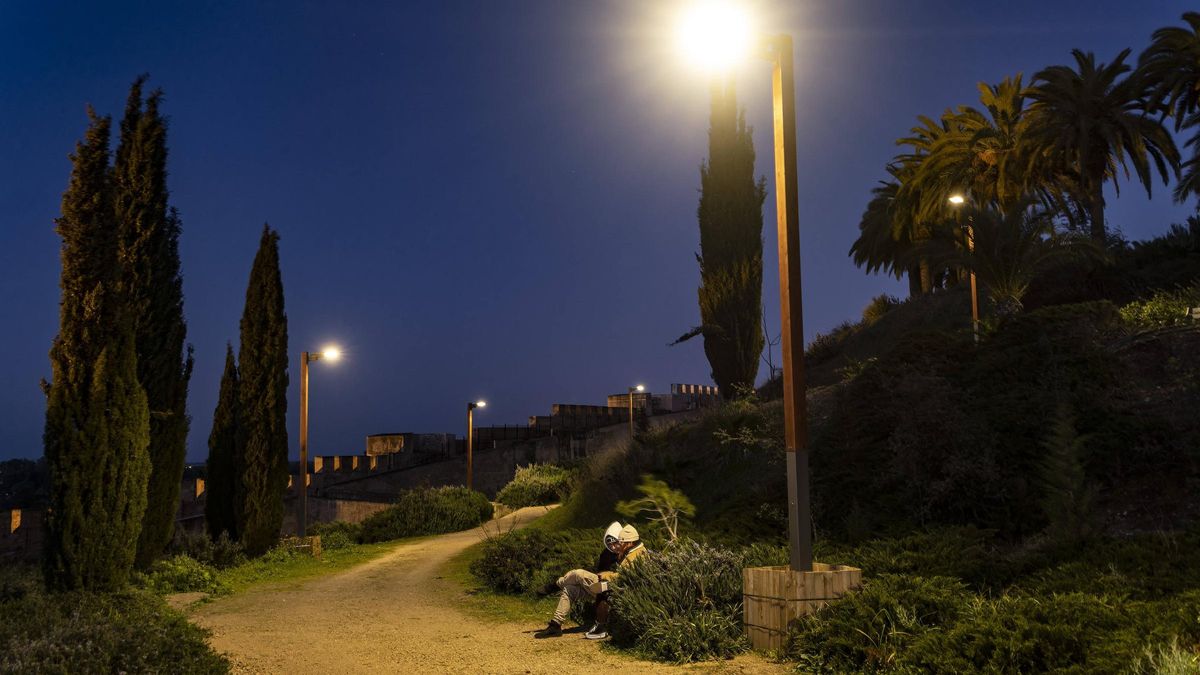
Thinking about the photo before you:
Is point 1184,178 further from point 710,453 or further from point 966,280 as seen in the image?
point 710,453

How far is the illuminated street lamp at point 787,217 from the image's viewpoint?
893 centimetres

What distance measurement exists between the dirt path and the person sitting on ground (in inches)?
7.8

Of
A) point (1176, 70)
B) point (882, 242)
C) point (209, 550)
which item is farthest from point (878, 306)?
point (209, 550)

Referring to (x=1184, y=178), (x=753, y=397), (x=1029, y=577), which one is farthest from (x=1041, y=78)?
(x=1029, y=577)

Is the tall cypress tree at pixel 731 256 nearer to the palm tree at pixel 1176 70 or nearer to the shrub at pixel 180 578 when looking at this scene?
the palm tree at pixel 1176 70

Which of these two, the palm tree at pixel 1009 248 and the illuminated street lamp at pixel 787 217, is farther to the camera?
the palm tree at pixel 1009 248

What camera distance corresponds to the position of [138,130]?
17.4 m

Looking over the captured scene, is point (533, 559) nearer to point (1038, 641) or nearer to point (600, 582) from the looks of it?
point (600, 582)

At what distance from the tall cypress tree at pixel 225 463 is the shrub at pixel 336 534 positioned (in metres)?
2.79

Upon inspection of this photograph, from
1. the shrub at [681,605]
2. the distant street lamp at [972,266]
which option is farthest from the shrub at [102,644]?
the distant street lamp at [972,266]

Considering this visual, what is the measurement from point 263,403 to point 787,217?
16.0m

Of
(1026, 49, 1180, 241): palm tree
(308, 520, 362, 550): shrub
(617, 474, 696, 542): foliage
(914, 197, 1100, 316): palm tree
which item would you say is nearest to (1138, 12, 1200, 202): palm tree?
(1026, 49, 1180, 241): palm tree

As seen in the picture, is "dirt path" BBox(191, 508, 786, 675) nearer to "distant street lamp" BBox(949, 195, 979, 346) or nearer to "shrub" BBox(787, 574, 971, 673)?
"shrub" BBox(787, 574, 971, 673)

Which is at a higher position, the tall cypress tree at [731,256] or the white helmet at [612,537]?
the tall cypress tree at [731,256]
